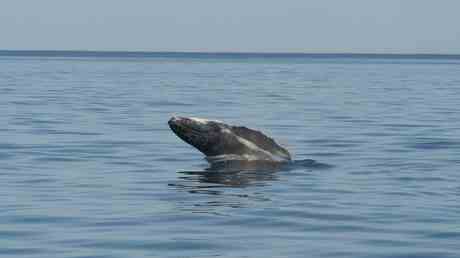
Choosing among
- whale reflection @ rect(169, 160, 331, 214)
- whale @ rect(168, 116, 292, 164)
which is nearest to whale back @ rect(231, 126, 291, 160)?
whale @ rect(168, 116, 292, 164)

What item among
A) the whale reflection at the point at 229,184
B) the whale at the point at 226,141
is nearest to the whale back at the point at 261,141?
the whale at the point at 226,141

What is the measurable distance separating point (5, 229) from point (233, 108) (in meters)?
33.9

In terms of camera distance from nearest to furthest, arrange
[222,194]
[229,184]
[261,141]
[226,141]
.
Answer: [222,194] → [229,184] → [226,141] → [261,141]

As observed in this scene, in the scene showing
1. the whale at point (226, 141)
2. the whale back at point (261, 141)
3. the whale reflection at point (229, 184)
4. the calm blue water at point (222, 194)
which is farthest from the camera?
the whale back at point (261, 141)

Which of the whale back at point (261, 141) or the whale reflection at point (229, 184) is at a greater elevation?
the whale back at point (261, 141)

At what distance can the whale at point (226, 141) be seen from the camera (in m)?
24.3

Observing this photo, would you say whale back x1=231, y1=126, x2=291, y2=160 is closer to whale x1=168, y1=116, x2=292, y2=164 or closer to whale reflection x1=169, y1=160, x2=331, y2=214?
whale x1=168, y1=116, x2=292, y2=164

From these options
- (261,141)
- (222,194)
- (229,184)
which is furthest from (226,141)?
(222,194)

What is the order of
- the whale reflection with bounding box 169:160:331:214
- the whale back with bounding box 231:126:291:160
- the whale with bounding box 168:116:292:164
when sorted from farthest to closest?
the whale back with bounding box 231:126:291:160 < the whale with bounding box 168:116:292:164 < the whale reflection with bounding box 169:160:331:214

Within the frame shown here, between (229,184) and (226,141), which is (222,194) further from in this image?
(226,141)

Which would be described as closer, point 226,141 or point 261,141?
point 226,141

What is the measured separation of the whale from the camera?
79.8ft

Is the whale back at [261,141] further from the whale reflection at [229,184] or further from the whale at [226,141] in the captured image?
the whale reflection at [229,184]

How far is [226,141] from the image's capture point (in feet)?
80.9
